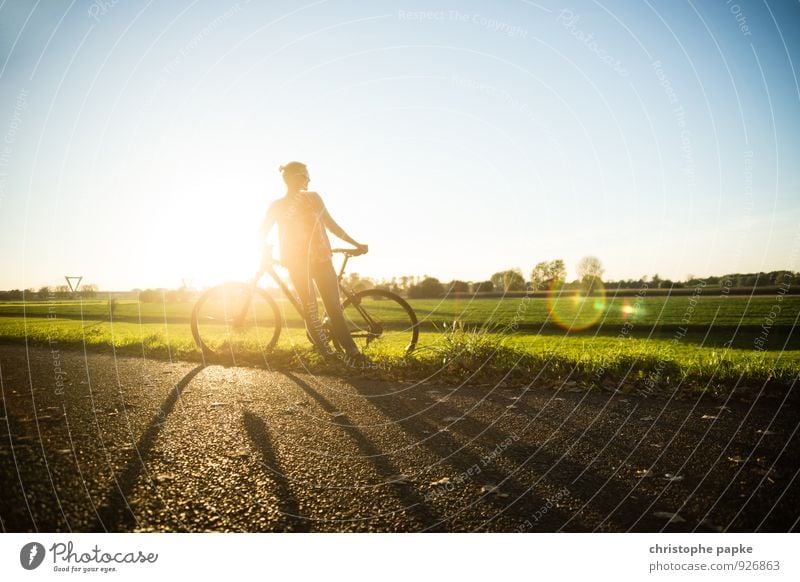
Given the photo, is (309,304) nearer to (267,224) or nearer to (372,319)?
(372,319)

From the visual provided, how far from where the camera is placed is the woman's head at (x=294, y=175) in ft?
22.1

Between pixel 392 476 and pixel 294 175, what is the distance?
541cm

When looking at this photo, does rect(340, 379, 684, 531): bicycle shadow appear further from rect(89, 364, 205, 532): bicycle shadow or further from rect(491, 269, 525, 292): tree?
rect(491, 269, 525, 292): tree

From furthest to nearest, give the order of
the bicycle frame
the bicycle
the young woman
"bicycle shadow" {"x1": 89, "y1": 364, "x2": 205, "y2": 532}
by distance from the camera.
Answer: the bicycle
the bicycle frame
the young woman
"bicycle shadow" {"x1": 89, "y1": 364, "x2": 205, "y2": 532}

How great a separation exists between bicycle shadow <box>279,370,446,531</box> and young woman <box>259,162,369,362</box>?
2.33m

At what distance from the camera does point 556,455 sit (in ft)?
10.8

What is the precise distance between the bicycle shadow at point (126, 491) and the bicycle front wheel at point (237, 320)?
3566 millimetres

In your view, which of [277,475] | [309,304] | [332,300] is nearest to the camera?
[277,475]

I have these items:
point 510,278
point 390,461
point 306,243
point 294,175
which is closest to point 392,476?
point 390,461

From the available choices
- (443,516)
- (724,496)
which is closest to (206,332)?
(443,516)

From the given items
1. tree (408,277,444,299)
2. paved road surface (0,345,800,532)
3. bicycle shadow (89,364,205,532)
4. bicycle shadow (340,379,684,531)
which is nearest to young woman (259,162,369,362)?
paved road surface (0,345,800,532)

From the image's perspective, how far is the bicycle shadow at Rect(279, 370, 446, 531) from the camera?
2402mm

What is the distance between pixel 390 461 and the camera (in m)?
3.19

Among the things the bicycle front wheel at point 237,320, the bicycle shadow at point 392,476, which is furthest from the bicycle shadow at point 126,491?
the bicycle front wheel at point 237,320
